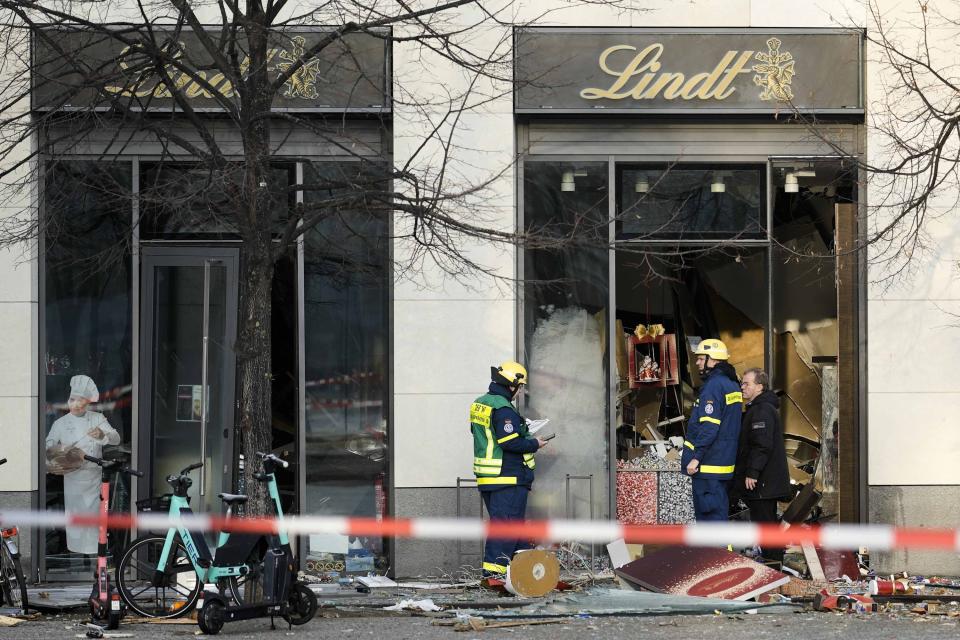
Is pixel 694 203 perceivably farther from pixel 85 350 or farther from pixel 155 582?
pixel 155 582

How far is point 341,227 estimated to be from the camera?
1232 centimetres

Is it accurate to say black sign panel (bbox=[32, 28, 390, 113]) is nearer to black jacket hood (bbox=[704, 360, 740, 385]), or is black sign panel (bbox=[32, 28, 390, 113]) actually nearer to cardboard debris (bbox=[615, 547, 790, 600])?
black jacket hood (bbox=[704, 360, 740, 385])

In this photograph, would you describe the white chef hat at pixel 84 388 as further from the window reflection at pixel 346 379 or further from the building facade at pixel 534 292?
the window reflection at pixel 346 379

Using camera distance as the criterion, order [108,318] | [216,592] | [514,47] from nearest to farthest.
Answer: [216,592], [514,47], [108,318]

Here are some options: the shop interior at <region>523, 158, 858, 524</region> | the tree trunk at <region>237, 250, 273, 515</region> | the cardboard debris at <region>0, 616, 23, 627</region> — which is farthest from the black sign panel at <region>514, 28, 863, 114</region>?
the cardboard debris at <region>0, 616, 23, 627</region>

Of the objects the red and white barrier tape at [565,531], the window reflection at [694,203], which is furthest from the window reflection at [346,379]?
the window reflection at [694,203]

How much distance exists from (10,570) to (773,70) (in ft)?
23.5

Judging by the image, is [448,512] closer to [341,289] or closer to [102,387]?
[341,289]

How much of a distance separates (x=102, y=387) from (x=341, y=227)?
7.92ft

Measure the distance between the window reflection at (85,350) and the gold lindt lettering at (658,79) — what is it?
411 cm

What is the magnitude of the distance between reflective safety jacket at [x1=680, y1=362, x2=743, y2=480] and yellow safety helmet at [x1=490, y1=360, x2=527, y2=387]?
4.73 ft

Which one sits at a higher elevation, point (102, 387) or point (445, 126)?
point (445, 126)

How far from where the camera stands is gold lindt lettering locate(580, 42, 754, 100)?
12195 mm

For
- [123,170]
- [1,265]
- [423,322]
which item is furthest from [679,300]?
[1,265]
